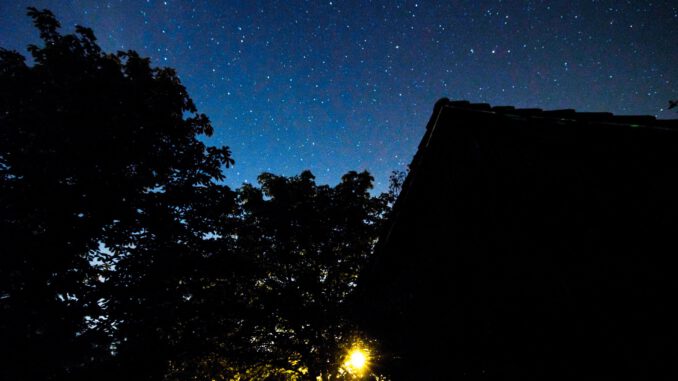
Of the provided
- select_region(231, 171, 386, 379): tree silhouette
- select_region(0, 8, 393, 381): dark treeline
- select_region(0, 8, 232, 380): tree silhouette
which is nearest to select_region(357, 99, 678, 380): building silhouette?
select_region(0, 8, 393, 381): dark treeline

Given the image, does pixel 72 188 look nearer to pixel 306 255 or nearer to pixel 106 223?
pixel 106 223

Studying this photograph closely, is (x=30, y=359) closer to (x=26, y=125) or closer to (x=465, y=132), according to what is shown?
(x=26, y=125)

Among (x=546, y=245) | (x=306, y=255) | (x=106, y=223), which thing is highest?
(x=306, y=255)

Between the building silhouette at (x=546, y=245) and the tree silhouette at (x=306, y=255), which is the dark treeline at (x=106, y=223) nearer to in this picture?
the tree silhouette at (x=306, y=255)

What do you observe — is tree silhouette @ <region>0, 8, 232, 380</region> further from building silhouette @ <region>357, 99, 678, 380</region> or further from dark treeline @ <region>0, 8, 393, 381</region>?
building silhouette @ <region>357, 99, 678, 380</region>

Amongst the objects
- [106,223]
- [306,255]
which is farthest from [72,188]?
[306,255]

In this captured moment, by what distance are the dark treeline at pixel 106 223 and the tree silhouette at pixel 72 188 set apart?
0.03 m

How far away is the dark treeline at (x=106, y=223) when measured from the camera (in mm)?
6012

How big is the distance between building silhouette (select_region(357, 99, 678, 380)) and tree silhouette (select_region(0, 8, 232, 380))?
7721 millimetres

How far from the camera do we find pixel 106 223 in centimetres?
775

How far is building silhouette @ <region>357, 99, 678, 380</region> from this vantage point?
1.95 meters

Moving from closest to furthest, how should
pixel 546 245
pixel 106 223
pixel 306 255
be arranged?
1. pixel 546 245
2. pixel 106 223
3. pixel 306 255

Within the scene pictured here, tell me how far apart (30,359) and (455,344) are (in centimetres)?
830

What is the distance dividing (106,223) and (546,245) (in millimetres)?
10486
